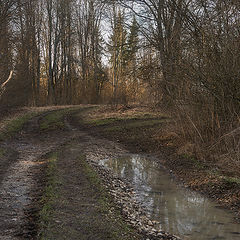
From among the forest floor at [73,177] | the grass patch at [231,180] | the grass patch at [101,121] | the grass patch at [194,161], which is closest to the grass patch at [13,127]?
the forest floor at [73,177]

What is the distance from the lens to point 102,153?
12070mm

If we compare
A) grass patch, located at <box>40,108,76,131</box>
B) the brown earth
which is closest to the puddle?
the brown earth

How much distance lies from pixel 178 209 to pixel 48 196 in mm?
2993

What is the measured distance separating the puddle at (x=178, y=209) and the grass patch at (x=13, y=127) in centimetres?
735

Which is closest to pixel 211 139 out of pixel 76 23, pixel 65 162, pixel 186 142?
pixel 186 142

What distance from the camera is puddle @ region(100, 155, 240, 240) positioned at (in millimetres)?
5711

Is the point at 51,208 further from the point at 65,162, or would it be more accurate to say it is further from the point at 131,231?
the point at 65,162

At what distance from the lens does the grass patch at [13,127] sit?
14.9 m

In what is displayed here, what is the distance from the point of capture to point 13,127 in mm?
16953

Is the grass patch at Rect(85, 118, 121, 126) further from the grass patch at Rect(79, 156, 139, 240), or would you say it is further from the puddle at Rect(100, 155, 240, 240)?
the grass patch at Rect(79, 156, 139, 240)

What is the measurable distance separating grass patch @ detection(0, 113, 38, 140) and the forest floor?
2.7 inches

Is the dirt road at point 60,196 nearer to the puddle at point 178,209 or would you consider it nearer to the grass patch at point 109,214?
the grass patch at point 109,214

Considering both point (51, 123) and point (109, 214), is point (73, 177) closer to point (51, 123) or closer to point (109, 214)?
point (109, 214)

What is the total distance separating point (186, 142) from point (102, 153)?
3.40 m
